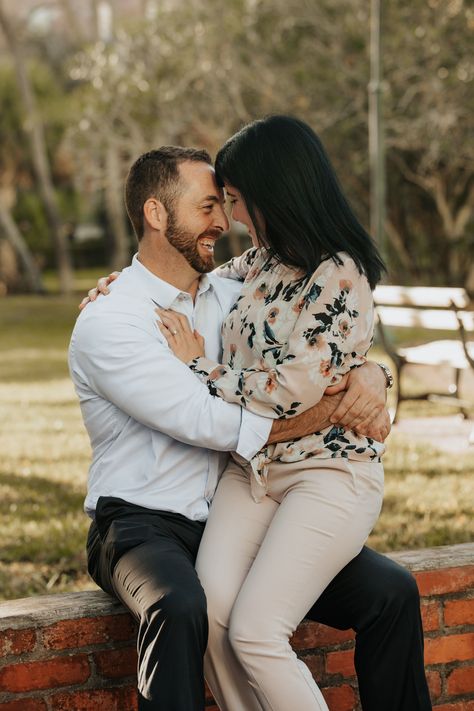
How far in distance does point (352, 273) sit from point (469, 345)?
6.78m

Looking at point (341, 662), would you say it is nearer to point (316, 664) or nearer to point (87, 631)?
point (316, 664)

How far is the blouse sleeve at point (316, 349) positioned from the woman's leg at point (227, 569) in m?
0.30

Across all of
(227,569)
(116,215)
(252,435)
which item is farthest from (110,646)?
(116,215)

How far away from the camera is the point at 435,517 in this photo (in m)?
6.48

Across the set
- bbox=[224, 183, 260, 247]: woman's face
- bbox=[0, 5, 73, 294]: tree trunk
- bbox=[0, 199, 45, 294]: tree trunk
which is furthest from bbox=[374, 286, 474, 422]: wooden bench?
bbox=[0, 199, 45, 294]: tree trunk

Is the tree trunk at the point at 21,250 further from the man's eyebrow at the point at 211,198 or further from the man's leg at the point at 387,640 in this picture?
the man's leg at the point at 387,640

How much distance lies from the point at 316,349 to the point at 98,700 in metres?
1.26

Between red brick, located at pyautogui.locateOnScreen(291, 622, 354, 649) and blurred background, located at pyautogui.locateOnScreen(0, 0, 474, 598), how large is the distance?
192 cm

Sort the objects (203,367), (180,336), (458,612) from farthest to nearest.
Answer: (458,612), (180,336), (203,367)

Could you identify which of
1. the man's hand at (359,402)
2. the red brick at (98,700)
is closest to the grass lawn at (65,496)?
the red brick at (98,700)

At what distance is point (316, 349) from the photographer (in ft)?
10.9

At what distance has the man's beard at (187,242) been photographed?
3.82 metres

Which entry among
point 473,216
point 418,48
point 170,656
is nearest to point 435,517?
point 170,656

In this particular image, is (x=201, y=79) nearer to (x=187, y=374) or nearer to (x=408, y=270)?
(x=408, y=270)
